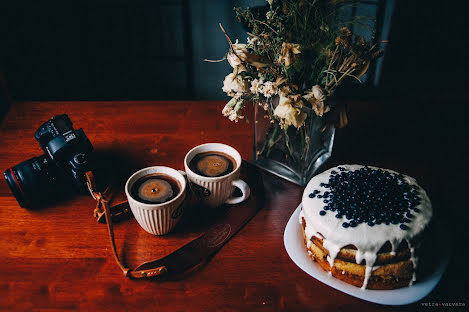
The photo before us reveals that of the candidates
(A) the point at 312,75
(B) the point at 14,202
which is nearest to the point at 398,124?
(A) the point at 312,75

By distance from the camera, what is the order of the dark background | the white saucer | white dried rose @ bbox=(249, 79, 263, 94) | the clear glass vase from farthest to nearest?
1. the dark background
2. the clear glass vase
3. white dried rose @ bbox=(249, 79, 263, 94)
4. the white saucer

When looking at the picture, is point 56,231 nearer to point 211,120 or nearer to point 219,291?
point 219,291

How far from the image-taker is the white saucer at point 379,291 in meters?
0.73

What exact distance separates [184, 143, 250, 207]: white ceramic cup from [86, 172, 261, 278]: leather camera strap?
0.04 m

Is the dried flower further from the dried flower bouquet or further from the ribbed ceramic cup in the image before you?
the ribbed ceramic cup

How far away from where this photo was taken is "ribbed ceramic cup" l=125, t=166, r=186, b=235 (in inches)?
31.2

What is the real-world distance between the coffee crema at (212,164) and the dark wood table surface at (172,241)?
0.47ft

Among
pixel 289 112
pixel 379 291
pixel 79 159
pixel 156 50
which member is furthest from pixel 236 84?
pixel 156 50

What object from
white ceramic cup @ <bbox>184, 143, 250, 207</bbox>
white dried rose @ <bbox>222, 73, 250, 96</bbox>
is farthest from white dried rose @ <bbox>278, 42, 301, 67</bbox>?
white ceramic cup @ <bbox>184, 143, 250, 207</bbox>

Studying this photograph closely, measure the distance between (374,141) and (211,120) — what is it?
55 centimetres

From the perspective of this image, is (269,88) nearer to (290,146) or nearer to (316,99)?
(316,99)

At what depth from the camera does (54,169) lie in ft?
3.14

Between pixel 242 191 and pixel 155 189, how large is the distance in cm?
21

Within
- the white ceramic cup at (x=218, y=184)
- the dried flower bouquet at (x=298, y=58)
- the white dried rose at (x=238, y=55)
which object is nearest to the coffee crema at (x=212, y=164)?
the white ceramic cup at (x=218, y=184)
